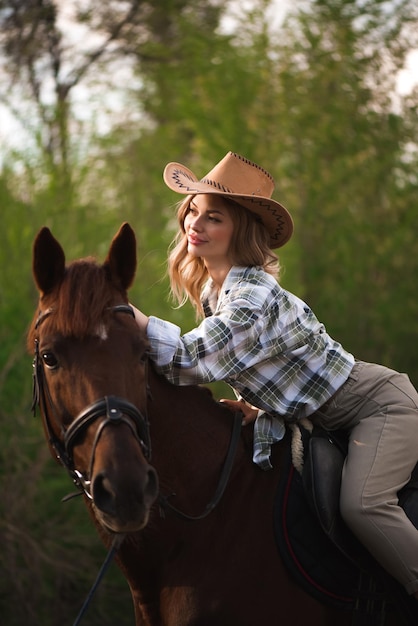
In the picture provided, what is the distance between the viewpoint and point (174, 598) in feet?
9.86

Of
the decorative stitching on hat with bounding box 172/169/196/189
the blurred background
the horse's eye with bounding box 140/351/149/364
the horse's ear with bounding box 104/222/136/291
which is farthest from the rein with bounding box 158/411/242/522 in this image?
the blurred background

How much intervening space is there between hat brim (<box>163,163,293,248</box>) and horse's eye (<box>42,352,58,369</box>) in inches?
38.2

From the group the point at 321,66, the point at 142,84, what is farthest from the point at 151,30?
the point at 321,66

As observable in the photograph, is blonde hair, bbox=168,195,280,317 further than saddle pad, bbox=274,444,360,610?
Yes

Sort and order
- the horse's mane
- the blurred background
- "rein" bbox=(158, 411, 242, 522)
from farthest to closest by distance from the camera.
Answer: the blurred background, "rein" bbox=(158, 411, 242, 522), the horse's mane

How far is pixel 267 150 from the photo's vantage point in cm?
1310

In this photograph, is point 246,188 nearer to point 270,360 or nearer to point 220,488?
point 270,360

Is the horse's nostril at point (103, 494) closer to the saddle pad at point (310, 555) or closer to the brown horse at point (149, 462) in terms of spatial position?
the brown horse at point (149, 462)

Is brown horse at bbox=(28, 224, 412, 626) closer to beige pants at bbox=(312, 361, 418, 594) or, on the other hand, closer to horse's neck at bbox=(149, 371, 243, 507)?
horse's neck at bbox=(149, 371, 243, 507)

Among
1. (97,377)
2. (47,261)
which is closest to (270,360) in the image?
(97,377)

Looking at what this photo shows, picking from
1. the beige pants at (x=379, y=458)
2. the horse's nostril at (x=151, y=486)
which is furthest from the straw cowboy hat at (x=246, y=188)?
the horse's nostril at (x=151, y=486)

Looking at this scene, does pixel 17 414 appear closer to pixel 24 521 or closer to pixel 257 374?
pixel 24 521

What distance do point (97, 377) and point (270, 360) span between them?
80 centimetres

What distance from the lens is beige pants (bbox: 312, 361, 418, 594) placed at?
120 inches
